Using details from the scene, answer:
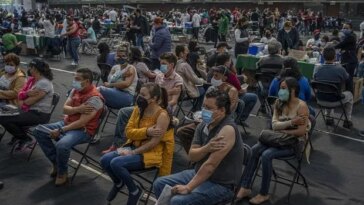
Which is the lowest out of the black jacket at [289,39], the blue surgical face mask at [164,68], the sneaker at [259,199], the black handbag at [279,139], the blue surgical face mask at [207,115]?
the sneaker at [259,199]

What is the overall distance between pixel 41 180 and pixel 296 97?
3023 mm

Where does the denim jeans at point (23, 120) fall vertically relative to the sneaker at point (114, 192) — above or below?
above

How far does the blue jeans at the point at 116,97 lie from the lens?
6348 millimetres

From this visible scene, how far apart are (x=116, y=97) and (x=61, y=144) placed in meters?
1.73

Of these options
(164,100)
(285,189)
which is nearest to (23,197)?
(164,100)

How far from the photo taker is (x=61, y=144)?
4738 millimetres

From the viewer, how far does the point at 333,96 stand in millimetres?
6805

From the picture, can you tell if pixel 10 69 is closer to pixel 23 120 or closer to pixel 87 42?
pixel 23 120

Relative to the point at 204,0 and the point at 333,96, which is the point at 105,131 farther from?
the point at 204,0

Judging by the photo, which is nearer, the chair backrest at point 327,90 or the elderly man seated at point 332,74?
the chair backrest at point 327,90

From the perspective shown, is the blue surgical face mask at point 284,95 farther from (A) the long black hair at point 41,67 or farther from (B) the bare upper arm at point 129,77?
(A) the long black hair at point 41,67

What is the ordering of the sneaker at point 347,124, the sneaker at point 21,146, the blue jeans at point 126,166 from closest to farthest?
1. the blue jeans at point 126,166
2. the sneaker at point 21,146
3. the sneaker at point 347,124

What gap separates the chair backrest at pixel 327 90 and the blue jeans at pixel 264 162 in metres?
2.51

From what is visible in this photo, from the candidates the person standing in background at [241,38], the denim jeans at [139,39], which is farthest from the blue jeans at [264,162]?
the denim jeans at [139,39]
